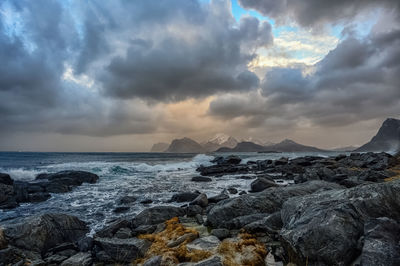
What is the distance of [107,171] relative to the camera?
37000 mm

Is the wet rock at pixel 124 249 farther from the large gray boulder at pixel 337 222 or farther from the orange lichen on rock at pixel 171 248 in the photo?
the large gray boulder at pixel 337 222

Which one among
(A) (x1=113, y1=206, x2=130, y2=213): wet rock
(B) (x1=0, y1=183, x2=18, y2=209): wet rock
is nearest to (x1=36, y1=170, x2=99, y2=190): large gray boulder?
(B) (x1=0, y1=183, x2=18, y2=209): wet rock

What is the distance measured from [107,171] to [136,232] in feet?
101

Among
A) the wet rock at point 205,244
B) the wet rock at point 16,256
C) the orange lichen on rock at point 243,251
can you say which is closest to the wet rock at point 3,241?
the wet rock at point 16,256

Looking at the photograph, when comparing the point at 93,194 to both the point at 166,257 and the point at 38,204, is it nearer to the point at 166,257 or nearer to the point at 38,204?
the point at 38,204

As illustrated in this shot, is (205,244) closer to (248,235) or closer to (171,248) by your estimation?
(171,248)

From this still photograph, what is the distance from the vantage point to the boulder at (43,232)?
7965mm

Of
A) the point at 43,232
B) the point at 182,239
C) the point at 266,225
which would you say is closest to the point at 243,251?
the point at 266,225

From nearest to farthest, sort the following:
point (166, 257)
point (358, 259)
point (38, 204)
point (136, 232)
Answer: point (358, 259)
point (166, 257)
point (136, 232)
point (38, 204)

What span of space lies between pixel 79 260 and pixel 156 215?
4341mm

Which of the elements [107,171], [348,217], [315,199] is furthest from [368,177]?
[107,171]

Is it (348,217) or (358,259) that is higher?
(348,217)

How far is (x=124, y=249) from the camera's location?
716 cm

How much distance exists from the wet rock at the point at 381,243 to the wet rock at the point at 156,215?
8.73 m
